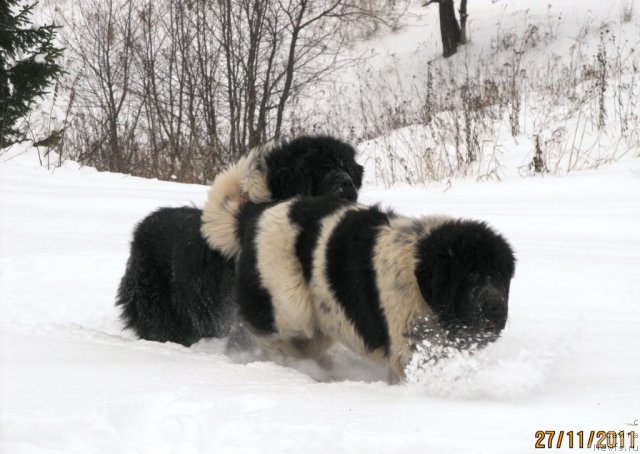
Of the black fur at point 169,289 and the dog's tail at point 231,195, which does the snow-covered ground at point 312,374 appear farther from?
the dog's tail at point 231,195

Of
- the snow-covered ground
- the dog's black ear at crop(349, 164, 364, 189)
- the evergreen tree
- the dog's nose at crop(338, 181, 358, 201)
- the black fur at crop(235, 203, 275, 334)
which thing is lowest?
the snow-covered ground

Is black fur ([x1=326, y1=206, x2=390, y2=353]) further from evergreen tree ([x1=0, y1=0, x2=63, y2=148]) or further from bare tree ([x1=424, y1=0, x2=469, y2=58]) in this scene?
bare tree ([x1=424, y1=0, x2=469, y2=58])

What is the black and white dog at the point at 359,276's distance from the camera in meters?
3.09

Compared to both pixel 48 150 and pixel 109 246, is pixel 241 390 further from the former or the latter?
pixel 48 150

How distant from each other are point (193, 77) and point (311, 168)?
9855 mm

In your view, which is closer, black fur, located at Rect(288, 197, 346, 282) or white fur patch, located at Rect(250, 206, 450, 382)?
white fur patch, located at Rect(250, 206, 450, 382)

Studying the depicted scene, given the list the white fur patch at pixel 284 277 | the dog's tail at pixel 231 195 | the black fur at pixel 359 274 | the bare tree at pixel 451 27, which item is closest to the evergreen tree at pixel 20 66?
the dog's tail at pixel 231 195

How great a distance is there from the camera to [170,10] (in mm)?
13320

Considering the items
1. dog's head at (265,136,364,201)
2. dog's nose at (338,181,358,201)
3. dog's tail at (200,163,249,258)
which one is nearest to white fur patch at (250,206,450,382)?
dog's tail at (200,163,249,258)

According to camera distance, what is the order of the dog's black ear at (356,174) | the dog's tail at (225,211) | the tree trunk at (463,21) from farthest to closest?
the tree trunk at (463,21), the dog's black ear at (356,174), the dog's tail at (225,211)

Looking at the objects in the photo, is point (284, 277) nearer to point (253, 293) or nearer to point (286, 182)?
point (253, 293)

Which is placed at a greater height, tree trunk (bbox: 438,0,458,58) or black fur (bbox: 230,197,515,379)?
tree trunk (bbox: 438,0,458,58)

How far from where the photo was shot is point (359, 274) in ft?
11.0
